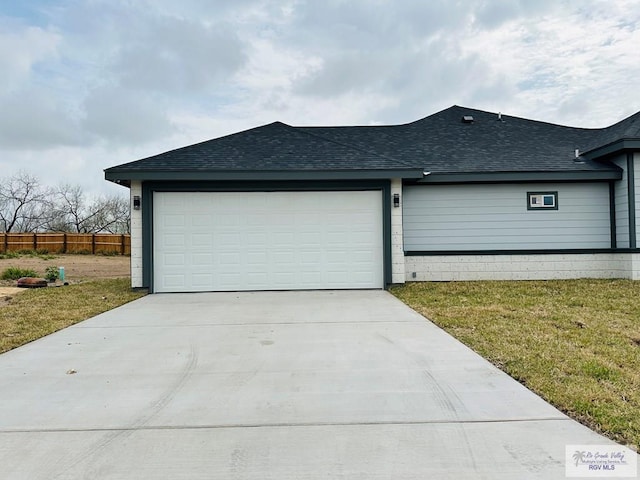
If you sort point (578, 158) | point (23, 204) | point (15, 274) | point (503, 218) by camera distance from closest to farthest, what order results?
point (503, 218) → point (578, 158) → point (15, 274) → point (23, 204)

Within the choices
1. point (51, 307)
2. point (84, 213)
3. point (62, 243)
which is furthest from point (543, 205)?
point (84, 213)

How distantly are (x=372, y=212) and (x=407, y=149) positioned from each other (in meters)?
3.37

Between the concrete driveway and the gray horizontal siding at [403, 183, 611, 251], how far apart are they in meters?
6.15

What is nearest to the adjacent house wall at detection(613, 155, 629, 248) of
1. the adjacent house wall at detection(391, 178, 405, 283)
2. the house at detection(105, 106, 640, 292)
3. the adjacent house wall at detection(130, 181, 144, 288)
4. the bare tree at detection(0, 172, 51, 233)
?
the house at detection(105, 106, 640, 292)

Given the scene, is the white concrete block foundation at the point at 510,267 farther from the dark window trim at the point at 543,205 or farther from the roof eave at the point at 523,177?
the roof eave at the point at 523,177

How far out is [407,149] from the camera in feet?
43.7

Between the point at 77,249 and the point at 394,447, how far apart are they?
92.3 ft

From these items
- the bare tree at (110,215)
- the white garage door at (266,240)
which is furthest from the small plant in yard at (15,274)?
the bare tree at (110,215)

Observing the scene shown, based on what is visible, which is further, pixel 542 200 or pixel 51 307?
pixel 542 200

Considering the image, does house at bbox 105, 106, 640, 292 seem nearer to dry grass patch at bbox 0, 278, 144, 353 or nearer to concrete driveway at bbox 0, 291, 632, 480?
dry grass patch at bbox 0, 278, 144, 353

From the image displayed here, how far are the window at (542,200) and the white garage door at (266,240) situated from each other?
13.4ft

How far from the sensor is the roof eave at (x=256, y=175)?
399 inches

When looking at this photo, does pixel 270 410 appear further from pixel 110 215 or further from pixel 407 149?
pixel 110 215

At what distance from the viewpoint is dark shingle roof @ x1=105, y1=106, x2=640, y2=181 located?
10.5 meters
